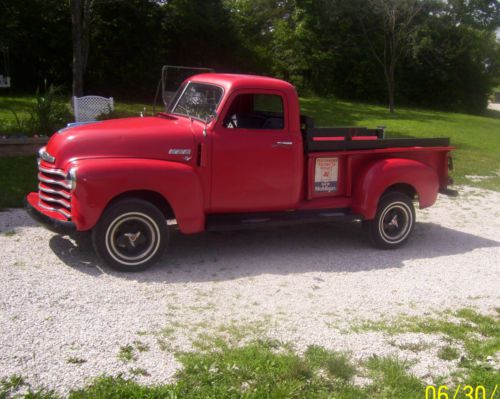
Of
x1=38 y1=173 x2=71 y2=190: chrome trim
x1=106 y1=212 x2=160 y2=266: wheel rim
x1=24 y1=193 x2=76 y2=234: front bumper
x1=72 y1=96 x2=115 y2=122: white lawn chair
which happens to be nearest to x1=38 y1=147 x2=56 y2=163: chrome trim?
x1=38 y1=173 x2=71 y2=190: chrome trim

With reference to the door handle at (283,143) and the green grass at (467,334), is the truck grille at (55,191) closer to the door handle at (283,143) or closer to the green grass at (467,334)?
the door handle at (283,143)

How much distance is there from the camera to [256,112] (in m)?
6.46

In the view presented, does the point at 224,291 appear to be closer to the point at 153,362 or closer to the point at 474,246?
the point at 153,362

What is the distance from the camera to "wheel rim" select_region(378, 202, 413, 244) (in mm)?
7004

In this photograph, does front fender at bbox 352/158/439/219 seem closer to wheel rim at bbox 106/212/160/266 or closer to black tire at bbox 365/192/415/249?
black tire at bbox 365/192/415/249

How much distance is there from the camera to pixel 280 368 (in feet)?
12.9

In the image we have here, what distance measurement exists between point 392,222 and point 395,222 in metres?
0.05

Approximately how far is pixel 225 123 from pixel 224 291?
1771 mm

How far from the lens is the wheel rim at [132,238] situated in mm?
5527

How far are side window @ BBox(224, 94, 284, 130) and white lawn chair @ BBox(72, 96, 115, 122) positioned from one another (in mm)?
6488

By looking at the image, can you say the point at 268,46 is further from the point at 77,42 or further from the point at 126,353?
the point at 126,353

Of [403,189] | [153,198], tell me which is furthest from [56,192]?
[403,189]
